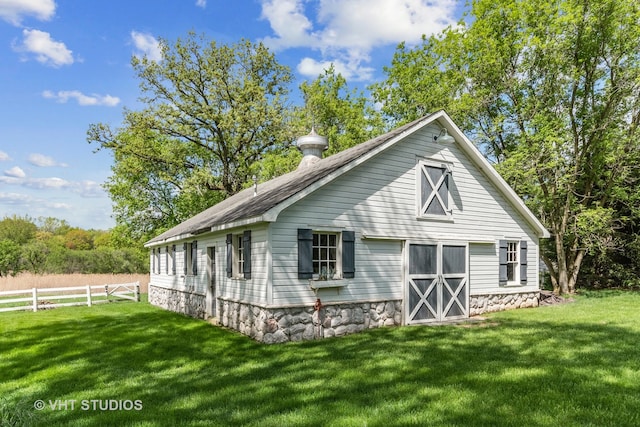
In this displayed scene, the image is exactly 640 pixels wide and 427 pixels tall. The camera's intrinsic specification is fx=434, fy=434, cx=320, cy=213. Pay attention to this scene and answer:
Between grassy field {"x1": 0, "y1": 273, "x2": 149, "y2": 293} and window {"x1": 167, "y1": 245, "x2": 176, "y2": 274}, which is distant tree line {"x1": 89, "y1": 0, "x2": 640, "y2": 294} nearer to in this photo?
grassy field {"x1": 0, "y1": 273, "x2": 149, "y2": 293}

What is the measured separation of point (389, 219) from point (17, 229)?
53.5 m

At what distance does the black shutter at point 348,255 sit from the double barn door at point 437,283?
1.84 meters

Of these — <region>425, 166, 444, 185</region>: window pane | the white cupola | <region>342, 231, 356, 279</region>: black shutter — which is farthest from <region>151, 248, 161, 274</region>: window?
<region>425, 166, 444, 185</region>: window pane

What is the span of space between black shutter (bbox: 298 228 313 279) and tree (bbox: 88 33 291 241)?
16.6m

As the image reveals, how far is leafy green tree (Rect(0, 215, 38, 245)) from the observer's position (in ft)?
158

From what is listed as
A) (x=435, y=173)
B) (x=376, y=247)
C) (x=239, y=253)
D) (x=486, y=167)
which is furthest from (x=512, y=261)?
(x=239, y=253)

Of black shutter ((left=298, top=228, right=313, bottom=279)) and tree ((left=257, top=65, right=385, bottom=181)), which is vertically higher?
tree ((left=257, top=65, right=385, bottom=181))

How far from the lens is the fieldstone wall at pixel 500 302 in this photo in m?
12.6

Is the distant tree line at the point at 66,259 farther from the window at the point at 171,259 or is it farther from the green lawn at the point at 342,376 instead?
the green lawn at the point at 342,376

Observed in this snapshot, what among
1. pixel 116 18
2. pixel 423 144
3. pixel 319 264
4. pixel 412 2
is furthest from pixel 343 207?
pixel 412 2

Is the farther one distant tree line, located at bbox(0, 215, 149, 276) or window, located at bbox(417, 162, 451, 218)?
distant tree line, located at bbox(0, 215, 149, 276)

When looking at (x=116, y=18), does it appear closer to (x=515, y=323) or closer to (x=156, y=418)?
(x=156, y=418)

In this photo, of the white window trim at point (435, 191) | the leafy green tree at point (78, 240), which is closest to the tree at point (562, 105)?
the white window trim at point (435, 191)

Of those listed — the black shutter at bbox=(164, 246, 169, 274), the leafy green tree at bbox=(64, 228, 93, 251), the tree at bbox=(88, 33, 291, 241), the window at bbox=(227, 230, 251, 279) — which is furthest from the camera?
the leafy green tree at bbox=(64, 228, 93, 251)
